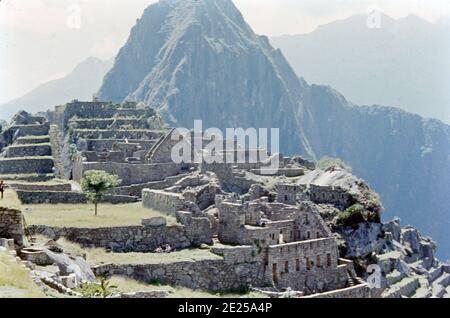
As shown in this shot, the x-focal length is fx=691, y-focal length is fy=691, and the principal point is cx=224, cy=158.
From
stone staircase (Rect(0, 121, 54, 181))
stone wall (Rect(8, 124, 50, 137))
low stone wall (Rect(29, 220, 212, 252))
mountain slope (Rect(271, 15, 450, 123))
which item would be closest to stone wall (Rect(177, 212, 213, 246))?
low stone wall (Rect(29, 220, 212, 252))

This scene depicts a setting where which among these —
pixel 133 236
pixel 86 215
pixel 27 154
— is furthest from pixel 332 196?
pixel 27 154

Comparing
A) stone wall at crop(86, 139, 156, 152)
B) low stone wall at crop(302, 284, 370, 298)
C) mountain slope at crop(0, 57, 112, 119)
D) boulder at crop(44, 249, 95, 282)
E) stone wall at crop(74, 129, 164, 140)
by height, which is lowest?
low stone wall at crop(302, 284, 370, 298)

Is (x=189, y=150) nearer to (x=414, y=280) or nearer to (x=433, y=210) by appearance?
(x=414, y=280)

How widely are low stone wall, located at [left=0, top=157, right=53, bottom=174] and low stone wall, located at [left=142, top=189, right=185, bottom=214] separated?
1225 cm

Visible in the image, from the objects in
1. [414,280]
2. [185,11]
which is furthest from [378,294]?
[185,11]

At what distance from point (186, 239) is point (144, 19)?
178 meters

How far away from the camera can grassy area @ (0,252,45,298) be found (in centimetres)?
1192

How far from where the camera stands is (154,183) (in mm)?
37719

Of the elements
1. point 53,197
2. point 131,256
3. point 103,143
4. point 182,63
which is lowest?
point 131,256

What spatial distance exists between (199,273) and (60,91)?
8680cm

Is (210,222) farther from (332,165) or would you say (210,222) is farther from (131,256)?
(332,165)

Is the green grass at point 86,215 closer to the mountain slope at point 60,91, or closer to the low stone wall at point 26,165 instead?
the low stone wall at point 26,165

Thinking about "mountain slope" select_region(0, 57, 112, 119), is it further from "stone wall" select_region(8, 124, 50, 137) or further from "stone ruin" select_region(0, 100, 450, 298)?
"stone ruin" select_region(0, 100, 450, 298)

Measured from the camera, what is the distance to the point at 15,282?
13039 mm
